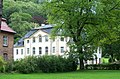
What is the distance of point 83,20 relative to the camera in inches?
1634

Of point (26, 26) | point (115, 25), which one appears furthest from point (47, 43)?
point (115, 25)

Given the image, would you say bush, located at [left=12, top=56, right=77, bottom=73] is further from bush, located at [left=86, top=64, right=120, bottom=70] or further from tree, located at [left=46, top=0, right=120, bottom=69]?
bush, located at [left=86, top=64, right=120, bottom=70]

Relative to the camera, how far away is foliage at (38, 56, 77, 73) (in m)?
36.3

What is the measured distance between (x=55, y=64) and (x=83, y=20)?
824 centimetres

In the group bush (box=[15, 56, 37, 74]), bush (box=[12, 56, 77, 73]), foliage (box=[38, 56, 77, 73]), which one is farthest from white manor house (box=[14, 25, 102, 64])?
bush (box=[15, 56, 37, 74])

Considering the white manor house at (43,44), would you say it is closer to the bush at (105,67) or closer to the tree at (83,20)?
the bush at (105,67)

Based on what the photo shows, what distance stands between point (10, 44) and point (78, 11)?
12260 mm

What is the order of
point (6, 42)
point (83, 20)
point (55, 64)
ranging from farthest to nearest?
point (6, 42), point (83, 20), point (55, 64)

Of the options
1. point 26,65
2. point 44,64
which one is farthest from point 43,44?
point 26,65

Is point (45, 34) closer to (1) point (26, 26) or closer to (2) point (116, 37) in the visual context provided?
(1) point (26, 26)

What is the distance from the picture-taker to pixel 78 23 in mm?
42219

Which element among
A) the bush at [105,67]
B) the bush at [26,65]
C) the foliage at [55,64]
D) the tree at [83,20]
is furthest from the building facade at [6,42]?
the bush at [105,67]

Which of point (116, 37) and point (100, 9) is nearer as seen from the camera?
point (100, 9)

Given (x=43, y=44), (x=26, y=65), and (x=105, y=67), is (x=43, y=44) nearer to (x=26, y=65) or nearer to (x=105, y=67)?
(x=105, y=67)
